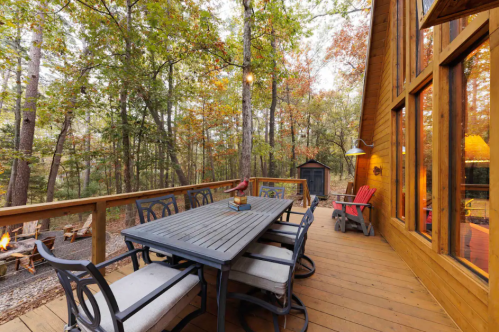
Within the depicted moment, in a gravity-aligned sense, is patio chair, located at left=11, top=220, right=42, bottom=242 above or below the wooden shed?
below

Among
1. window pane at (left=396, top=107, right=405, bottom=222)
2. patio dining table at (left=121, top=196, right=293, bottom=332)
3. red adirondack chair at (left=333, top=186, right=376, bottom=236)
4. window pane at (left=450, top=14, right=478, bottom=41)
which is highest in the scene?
window pane at (left=450, top=14, right=478, bottom=41)

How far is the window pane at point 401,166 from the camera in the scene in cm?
296

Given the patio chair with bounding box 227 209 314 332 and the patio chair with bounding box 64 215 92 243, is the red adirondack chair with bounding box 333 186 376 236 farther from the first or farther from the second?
the patio chair with bounding box 64 215 92 243

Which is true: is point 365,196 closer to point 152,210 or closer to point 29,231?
point 152,210

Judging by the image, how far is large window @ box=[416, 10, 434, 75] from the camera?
216cm

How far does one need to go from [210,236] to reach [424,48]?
3.37m

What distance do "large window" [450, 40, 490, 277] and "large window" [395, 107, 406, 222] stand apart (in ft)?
4.41

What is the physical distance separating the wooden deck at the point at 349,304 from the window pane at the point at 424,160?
0.70m

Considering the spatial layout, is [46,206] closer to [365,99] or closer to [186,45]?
[186,45]

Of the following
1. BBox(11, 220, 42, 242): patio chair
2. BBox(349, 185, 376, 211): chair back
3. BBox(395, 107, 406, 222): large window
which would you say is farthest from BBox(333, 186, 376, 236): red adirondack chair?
BBox(11, 220, 42, 242): patio chair

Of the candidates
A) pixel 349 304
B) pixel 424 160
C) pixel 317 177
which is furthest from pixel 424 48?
pixel 317 177

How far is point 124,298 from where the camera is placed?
3.59 ft

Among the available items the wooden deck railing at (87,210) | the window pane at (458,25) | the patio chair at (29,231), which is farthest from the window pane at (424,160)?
the patio chair at (29,231)

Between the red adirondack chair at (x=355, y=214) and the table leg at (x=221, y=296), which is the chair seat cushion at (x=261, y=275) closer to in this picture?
the table leg at (x=221, y=296)
